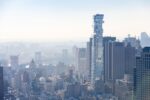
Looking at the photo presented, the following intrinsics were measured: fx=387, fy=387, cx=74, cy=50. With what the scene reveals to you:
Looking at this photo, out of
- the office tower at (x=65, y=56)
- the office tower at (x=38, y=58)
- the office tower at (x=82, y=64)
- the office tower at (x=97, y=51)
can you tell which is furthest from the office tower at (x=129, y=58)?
the office tower at (x=38, y=58)

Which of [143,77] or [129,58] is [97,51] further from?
[143,77]

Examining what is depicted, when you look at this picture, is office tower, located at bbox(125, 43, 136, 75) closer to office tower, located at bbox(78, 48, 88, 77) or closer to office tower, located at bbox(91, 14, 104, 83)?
office tower, located at bbox(91, 14, 104, 83)

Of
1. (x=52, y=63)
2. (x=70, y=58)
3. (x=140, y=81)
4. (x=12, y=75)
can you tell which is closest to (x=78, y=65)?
(x=70, y=58)

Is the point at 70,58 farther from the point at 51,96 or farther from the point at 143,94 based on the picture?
the point at 143,94

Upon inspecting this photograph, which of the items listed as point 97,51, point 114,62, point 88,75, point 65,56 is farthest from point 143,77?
point 97,51

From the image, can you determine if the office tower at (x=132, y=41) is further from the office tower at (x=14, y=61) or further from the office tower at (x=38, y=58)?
the office tower at (x=14, y=61)

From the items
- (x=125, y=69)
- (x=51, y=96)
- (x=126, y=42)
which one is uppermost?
(x=126, y=42)

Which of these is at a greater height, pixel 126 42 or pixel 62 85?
pixel 126 42
